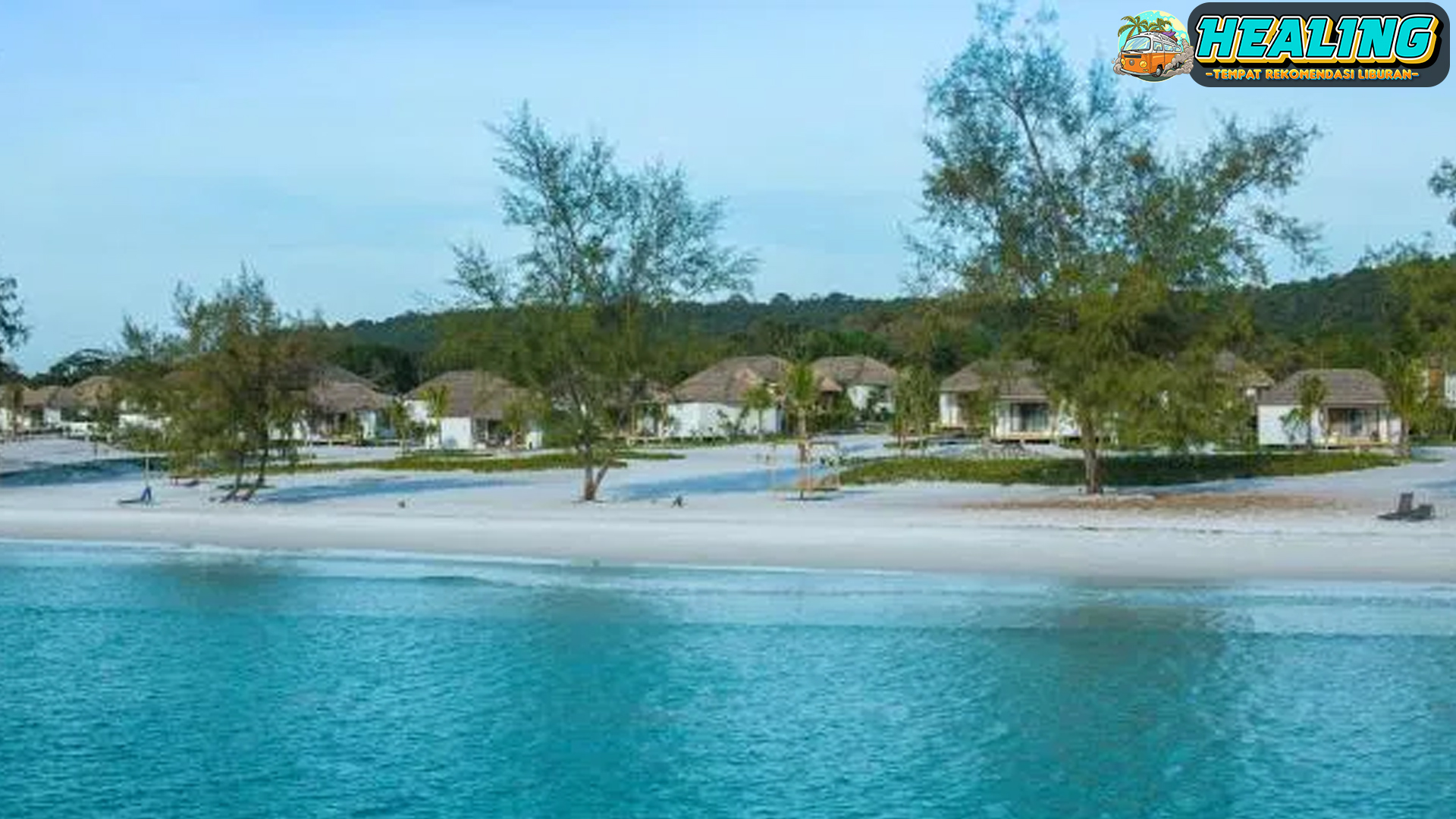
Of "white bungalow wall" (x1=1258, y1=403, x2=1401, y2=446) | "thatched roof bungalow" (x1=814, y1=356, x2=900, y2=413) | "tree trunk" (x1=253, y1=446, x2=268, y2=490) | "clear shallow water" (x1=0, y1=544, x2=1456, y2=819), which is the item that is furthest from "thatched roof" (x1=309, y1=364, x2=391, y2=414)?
"clear shallow water" (x1=0, y1=544, x2=1456, y2=819)

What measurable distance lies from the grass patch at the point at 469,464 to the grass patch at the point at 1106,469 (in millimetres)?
8723

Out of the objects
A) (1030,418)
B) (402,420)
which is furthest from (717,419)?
(402,420)

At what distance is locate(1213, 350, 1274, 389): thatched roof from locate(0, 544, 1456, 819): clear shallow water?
1055 centimetres

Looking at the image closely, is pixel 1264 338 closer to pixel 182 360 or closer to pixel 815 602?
pixel 815 602

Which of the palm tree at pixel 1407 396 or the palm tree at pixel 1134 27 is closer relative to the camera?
the palm tree at pixel 1134 27

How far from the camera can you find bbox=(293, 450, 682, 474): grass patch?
4647cm

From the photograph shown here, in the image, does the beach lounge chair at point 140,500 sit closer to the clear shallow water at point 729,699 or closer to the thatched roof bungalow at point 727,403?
the clear shallow water at point 729,699

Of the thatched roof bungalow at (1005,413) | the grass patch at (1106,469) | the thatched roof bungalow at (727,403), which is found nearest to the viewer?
the grass patch at (1106,469)

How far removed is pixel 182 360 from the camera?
33.6 metres

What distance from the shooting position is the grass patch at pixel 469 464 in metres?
46.5

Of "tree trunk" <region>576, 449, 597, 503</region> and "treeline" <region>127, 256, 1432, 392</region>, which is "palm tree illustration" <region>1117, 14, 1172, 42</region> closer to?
"treeline" <region>127, 256, 1432, 392</region>

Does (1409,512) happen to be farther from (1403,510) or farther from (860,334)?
(860,334)

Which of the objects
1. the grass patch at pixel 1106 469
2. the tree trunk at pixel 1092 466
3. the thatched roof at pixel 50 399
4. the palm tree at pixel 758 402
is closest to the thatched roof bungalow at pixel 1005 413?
the grass patch at pixel 1106 469

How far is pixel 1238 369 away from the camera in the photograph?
32562mm
